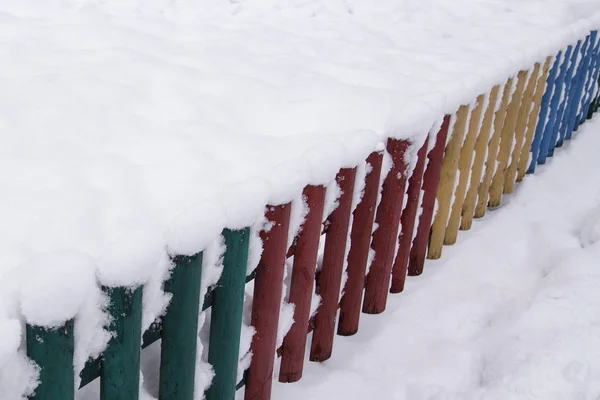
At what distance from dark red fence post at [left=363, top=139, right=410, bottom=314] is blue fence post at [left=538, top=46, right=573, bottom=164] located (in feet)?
8.56

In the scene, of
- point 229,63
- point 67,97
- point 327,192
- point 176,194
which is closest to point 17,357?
point 176,194

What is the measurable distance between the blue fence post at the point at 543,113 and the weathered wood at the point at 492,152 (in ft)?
2.55

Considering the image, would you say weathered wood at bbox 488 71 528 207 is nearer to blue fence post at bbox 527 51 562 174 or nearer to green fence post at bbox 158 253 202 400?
blue fence post at bbox 527 51 562 174

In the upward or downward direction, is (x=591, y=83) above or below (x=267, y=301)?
above

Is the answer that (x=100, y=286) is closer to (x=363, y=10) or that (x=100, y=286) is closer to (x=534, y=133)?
(x=534, y=133)

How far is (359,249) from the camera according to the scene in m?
2.77

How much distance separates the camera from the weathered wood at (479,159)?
3.76 meters

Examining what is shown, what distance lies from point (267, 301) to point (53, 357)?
2.94ft

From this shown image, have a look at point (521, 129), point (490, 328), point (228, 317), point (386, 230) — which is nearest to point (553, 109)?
point (521, 129)

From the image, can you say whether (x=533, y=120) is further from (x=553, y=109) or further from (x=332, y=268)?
(x=332, y=268)

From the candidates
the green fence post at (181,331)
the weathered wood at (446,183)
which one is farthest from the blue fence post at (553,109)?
the green fence post at (181,331)

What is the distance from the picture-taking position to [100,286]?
1525mm

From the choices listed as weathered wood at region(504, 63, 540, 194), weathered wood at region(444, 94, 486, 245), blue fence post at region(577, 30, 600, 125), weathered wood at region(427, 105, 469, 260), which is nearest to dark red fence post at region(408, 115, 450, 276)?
weathered wood at region(427, 105, 469, 260)

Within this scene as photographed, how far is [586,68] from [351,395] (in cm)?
431
